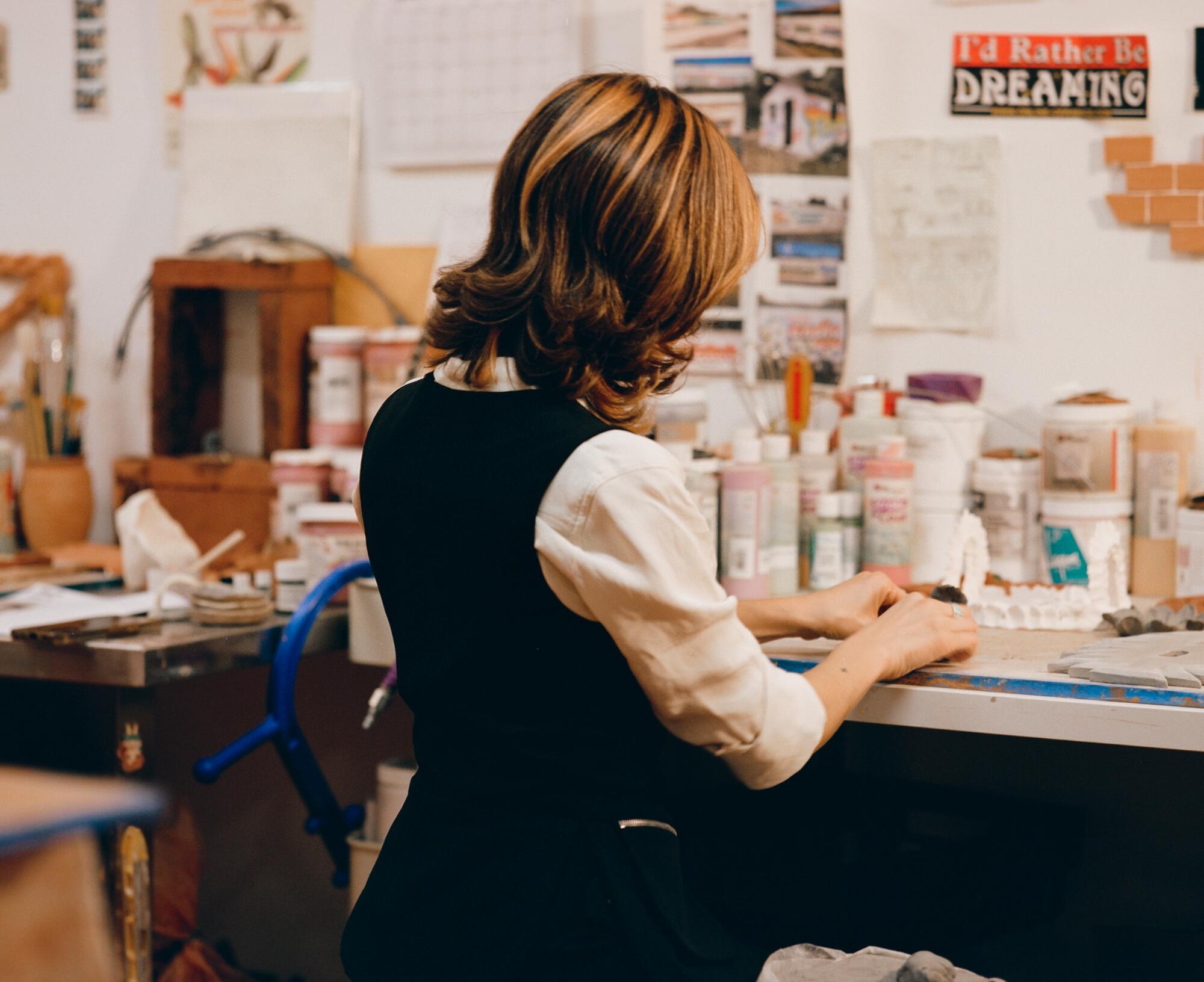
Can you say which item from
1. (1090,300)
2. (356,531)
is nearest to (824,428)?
(1090,300)

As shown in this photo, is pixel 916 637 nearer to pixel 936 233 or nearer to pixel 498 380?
pixel 498 380

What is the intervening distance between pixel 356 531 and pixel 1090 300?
3.37 feet

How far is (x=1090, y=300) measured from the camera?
1.77 m

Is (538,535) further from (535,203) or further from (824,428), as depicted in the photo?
(824,428)

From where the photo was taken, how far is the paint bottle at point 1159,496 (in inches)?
64.2

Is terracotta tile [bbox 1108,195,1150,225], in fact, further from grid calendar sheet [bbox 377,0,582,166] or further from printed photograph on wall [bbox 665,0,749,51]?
grid calendar sheet [bbox 377,0,582,166]

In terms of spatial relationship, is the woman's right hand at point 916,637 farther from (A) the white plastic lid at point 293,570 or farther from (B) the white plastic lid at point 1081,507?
(A) the white plastic lid at point 293,570

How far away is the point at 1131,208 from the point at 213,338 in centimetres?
143

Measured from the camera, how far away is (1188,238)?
1697 mm

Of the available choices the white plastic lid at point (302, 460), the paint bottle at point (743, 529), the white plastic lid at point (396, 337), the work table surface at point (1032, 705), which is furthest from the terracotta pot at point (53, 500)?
the work table surface at point (1032, 705)

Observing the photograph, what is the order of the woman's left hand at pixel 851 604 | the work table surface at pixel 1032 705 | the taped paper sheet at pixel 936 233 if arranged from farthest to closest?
the taped paper sheet at pixel 936 233
the woman's left hand at pixel 851 604
the work table surface at pixel 1032 705

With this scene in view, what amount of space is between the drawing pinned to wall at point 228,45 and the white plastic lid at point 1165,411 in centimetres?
142

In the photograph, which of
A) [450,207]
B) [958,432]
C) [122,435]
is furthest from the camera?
[122,435]

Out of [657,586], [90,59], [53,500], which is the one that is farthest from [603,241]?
[90,59]
